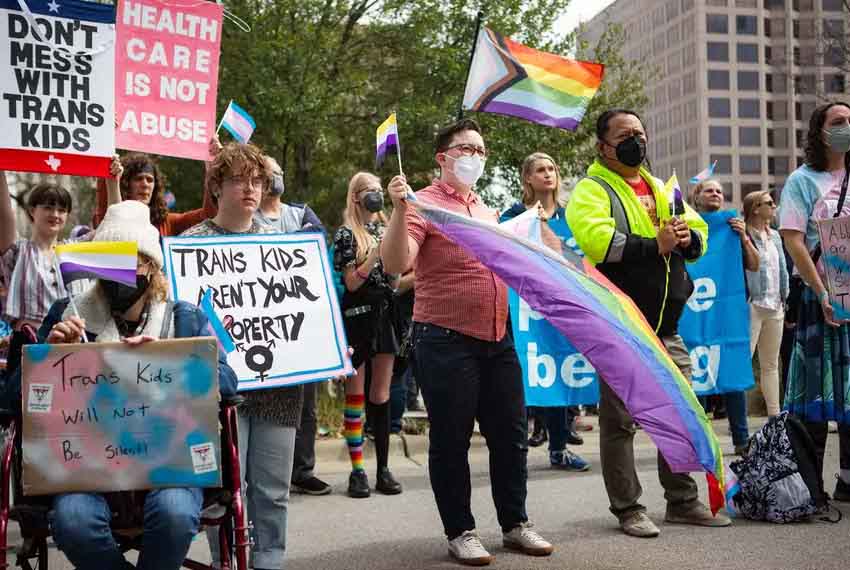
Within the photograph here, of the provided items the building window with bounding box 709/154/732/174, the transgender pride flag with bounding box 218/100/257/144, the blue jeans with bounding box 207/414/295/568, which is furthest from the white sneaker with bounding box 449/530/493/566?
the building window with bounding box 709/154/732/174

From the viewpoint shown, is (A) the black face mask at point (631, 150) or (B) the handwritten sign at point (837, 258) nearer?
(A) the black face mask at point (631, 150)

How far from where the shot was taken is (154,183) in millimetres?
6285

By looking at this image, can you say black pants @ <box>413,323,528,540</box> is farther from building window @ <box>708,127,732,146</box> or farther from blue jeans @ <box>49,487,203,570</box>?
building window @ <box>708,127,732,146</box>

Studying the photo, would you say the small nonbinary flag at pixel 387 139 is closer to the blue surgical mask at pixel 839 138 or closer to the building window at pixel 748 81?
the blue surgical mask at pixel 839 138

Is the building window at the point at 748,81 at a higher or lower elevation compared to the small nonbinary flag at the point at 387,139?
higher

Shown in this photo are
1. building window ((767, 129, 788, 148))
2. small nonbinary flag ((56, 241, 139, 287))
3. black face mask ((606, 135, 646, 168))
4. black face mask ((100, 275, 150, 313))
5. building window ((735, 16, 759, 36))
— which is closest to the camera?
small nonbinary flag ((56, 241, 139, 287))

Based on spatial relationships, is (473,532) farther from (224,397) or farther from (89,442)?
(89,442)

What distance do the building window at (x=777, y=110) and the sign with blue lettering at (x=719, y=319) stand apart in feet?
427

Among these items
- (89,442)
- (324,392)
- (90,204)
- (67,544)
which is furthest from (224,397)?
(90,204)

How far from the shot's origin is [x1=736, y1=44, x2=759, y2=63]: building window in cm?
12888

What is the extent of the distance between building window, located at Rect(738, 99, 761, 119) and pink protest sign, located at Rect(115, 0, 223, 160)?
130 meters

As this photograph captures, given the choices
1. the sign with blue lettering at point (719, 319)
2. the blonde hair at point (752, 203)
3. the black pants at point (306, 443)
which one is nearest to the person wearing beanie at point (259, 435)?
the black pants at point (306, 443)

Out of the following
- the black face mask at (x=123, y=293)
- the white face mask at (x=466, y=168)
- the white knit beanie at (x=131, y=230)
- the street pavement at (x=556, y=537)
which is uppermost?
the white face mask at (x=466, y=168)

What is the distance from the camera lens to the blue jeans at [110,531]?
3.64 m
